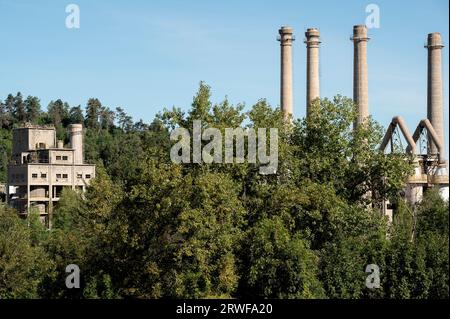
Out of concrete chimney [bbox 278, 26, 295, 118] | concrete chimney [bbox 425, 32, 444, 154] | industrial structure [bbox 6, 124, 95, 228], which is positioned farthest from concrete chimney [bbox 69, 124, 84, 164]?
concrete chimney [bbox 425, 32, 444, 154]

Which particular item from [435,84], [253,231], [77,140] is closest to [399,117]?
[435,84]

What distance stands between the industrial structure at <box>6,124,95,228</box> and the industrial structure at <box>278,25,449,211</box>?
21666 mm

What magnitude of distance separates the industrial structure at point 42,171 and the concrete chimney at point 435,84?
97.9ft

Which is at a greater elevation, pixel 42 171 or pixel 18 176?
pixel 42 171

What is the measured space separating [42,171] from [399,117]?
32.8m

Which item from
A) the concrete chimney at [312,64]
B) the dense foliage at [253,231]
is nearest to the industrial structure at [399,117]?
the concrete chimney at [312,64]

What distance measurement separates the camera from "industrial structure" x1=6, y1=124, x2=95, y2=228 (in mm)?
75375

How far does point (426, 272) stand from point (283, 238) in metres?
5.50

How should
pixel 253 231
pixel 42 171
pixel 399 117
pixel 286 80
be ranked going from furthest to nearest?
pixel 42 171
pixel 286 80
pixel 399 117
pixel 253 231

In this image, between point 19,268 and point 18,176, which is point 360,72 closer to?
point 18,176

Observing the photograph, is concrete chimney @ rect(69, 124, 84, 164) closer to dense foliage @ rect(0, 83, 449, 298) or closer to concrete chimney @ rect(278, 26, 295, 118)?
concrete chimney @ rect(278, 26, 295, 118)

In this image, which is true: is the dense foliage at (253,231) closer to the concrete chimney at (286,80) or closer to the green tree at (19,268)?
the green tree at (19,268)

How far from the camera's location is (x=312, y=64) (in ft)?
212
